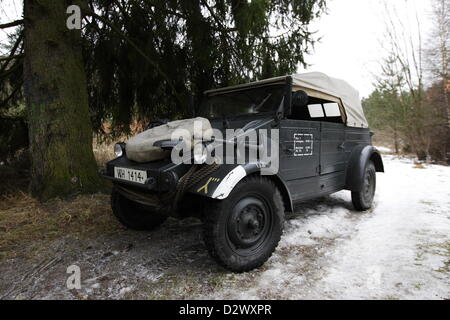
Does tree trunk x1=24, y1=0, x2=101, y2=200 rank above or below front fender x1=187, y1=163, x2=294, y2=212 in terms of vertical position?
above

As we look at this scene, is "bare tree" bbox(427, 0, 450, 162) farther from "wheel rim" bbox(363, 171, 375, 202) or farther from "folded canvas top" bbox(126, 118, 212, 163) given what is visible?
→ "folded canvas top" bbox(126, 118, 212, 163)

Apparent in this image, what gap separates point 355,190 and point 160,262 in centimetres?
277

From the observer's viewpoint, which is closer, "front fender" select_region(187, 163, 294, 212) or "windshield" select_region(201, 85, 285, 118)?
"front fender" select_region(187, 163, 294, 212)

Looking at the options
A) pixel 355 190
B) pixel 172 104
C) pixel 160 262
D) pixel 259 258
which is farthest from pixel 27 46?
pixel 355 190

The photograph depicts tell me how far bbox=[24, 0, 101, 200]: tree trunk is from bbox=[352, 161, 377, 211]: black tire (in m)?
3.61

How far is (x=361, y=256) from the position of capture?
2553 mm

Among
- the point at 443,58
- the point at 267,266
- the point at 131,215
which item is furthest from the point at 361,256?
the point at 443,58

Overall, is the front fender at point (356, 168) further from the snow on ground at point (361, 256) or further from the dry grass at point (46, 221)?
the dry grass at point (46, 221)

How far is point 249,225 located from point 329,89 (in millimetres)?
2166

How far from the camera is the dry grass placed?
2.69 m

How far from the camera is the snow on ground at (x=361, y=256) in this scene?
6.52 ft

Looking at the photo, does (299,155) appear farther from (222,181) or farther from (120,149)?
(120,149)

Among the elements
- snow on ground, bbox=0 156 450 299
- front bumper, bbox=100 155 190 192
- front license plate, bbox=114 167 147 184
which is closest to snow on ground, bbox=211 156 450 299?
snow on ground, bbox=0 156 450 299
